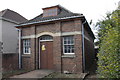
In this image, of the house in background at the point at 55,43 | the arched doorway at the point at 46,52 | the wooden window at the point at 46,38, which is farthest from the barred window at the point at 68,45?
the wooden window at the point at 46,38

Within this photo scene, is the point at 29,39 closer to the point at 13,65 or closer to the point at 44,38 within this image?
the point at 44,38

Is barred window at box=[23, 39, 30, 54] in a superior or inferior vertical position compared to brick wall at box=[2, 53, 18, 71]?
superior

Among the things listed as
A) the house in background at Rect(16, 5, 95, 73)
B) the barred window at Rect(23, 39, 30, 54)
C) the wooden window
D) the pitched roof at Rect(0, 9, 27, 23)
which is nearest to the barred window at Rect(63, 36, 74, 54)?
the house in background at Rect(16, 5, 95, 73)

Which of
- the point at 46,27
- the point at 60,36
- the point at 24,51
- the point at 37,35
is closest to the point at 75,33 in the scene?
the point at 60,36

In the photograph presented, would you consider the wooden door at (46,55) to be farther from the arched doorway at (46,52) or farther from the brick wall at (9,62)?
the brick wall at (9,62)

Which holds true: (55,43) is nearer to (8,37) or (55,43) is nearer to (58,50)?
(58,50)

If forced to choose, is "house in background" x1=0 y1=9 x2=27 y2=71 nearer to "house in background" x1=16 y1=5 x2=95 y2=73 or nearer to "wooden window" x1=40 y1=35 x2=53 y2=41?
"house in background" x1=16 y1=5 x2=95 y2=73

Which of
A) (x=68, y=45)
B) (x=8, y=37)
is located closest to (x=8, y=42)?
(x=8, y=37)

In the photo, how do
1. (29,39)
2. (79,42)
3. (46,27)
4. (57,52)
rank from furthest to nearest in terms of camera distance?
(29,39)
(46,27)
(57,52)
(79,42)

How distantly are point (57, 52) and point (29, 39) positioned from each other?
11.7 ft

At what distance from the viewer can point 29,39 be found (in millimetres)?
10297

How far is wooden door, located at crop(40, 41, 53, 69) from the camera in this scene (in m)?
9.23

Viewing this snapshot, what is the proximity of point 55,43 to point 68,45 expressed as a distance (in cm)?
115

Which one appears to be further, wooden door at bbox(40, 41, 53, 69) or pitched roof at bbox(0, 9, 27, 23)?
pitched roof at bbox(0, 9, 27, 23)
